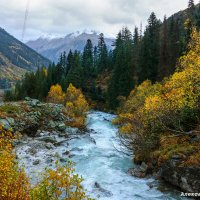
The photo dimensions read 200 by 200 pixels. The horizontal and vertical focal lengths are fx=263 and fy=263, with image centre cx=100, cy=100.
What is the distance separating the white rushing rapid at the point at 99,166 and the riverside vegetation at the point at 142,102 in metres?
1.42

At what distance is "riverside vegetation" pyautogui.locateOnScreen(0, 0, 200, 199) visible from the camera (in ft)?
67.0

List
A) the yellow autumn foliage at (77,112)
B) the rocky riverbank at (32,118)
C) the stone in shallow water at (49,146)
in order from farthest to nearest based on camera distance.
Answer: the yellow autumn foliage at (77,112) → the rocky riverbank at (32,118) → the stone in shallow water at (49,146)

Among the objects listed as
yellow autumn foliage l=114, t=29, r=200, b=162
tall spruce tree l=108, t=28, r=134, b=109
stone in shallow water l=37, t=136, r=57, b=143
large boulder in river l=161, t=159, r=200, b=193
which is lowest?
stone in shallow water l=37, t=136, r=57, b=143

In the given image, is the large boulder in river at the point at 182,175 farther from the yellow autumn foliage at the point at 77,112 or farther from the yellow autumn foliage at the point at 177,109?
the yellow autumn foliage at the point at 77,112

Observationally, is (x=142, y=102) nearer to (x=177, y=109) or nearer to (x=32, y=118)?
(x=32, y=118)

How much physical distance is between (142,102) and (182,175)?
30712 mm

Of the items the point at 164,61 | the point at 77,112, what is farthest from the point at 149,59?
the point at 77,112

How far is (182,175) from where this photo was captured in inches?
784

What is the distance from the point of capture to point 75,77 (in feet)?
333

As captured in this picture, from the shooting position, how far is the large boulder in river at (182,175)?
18.9 m

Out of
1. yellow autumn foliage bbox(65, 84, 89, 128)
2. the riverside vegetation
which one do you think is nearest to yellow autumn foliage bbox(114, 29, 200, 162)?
the riverside vegetation

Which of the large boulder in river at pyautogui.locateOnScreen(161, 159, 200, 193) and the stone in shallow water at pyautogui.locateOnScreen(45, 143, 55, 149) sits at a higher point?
the large boulder in river at pyautogui.locateOnScreen(161, 159, 200, 193)

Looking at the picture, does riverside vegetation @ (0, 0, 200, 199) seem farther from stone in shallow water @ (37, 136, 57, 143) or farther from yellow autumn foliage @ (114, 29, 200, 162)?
stone in shallow water @ (37, 136, 57, 143)

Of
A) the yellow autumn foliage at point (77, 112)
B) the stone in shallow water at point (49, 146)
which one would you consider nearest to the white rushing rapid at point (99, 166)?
the stone in shallow water at point (49, 146)
